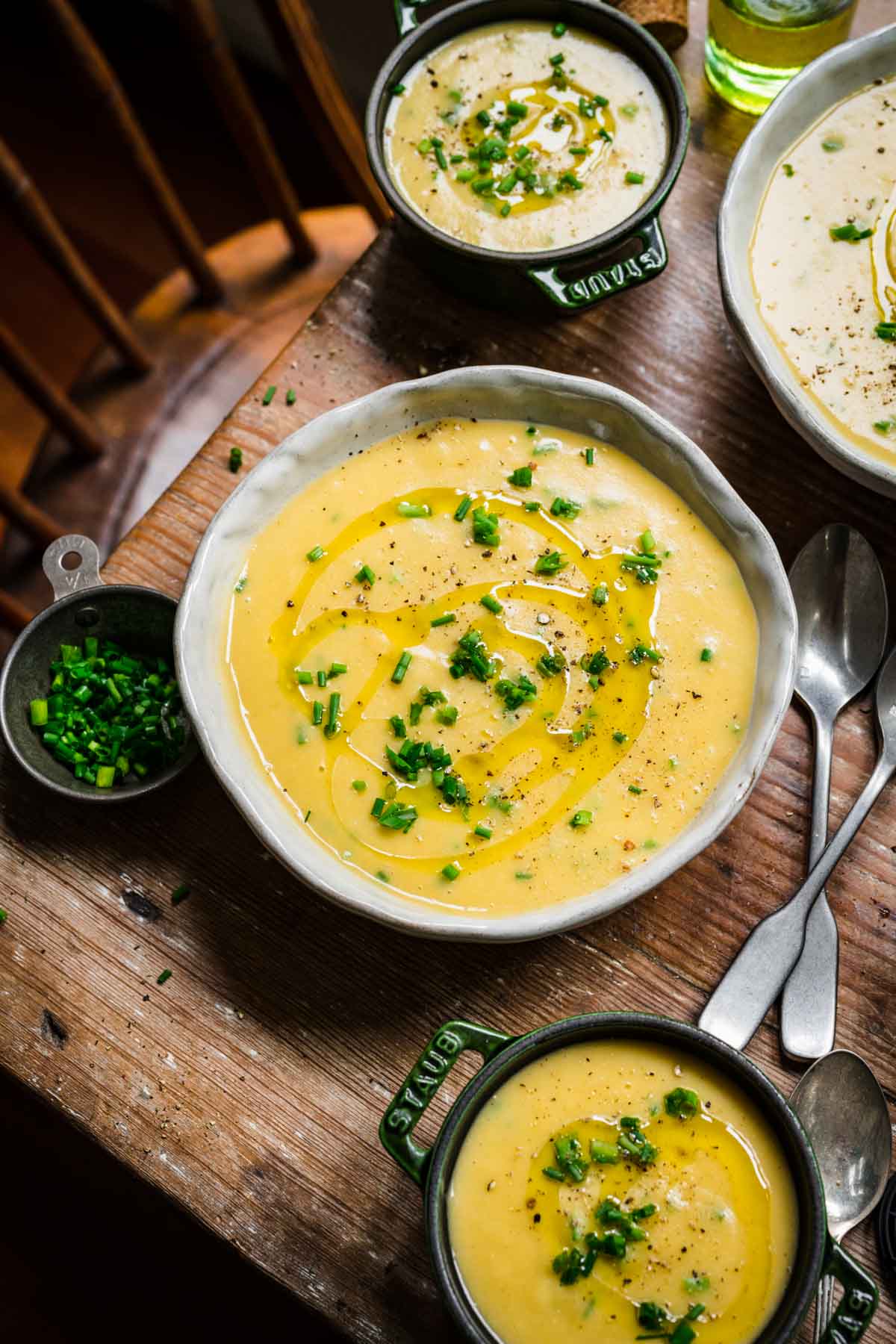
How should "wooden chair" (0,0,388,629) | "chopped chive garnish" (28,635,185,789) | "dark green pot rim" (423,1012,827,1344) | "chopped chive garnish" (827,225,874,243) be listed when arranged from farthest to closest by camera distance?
"wooden chair" (0,0,388,629)
"chopped chive garnish" (827,225,874,243)
"chopped chive garnish" (28,635,185,789)
"dark green pot rim" (423,1012,827,1344)

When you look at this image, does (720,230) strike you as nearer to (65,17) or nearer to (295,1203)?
(65,17)

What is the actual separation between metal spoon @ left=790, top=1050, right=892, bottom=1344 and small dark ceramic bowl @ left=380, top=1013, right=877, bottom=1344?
132 millimetres

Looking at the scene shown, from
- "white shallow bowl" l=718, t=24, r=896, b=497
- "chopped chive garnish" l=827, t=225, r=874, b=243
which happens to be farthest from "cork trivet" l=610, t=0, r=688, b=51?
"chopped chive garnish" l=827, t=225, r=874, b=243

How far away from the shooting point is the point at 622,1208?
56.6 inches

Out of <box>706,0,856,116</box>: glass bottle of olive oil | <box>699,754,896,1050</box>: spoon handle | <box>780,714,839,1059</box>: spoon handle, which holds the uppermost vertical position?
<box>706,0,856,116</box>: glass bottle of olive oil

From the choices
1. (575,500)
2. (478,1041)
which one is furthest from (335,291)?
(478,1041)

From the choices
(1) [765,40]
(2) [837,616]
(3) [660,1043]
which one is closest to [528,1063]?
(3) [660,1043]

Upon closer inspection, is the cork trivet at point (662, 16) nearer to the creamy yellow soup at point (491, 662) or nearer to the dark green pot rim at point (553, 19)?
the dark green pot rim at point (553, 19)

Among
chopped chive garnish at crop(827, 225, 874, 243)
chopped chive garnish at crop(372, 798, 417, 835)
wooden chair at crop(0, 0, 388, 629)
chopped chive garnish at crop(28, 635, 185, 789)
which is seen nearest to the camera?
chopped chive garnish at crop(372, 798, 417, 835)

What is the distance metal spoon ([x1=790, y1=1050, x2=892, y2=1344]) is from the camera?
1530 millimetres

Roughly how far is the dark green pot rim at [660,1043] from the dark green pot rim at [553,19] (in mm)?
1042

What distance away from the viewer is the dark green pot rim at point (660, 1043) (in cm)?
137

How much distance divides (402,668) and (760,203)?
0.91 meters

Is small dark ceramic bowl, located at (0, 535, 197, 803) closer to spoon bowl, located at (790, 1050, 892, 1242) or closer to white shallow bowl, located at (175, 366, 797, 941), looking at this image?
white shallow bowl, located at (175, 366, 797, 941)
